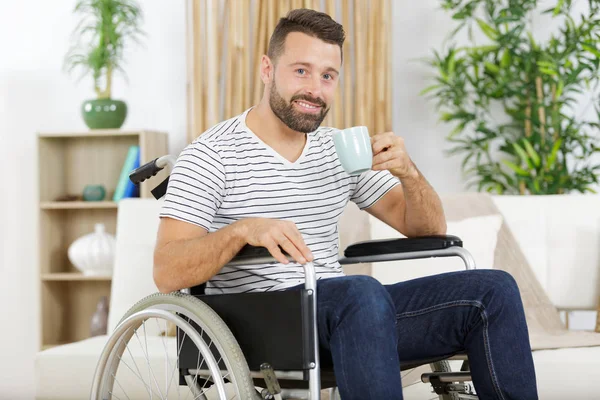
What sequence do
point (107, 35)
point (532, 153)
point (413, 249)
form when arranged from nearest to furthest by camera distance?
point (413, 249), point (532, 153), point (107, 35)

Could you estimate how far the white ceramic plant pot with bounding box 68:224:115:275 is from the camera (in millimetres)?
3713

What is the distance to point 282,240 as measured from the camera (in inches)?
57.7

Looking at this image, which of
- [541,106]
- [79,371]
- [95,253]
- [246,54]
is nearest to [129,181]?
[95,253]

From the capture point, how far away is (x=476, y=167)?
3.65 metres

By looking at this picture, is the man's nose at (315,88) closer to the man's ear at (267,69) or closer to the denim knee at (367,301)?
the man's ear at (267,69)

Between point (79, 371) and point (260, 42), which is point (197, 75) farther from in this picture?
point (79, 371)

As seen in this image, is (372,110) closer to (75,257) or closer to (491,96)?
(491,96)

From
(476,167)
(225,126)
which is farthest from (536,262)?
(225,126)

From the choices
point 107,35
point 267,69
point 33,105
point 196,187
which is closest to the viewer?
point 196,187

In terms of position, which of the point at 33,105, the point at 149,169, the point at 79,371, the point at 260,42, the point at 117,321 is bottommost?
the point at 79,371

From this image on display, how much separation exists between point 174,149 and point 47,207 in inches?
25.0

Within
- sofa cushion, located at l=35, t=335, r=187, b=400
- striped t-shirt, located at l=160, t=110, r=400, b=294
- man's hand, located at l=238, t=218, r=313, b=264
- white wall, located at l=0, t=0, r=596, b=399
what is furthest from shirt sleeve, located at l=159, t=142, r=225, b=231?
white wall, located at l=0, t=0, r=596, b=399

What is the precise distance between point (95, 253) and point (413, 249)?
2223 mm

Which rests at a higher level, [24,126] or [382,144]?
[24,126]
